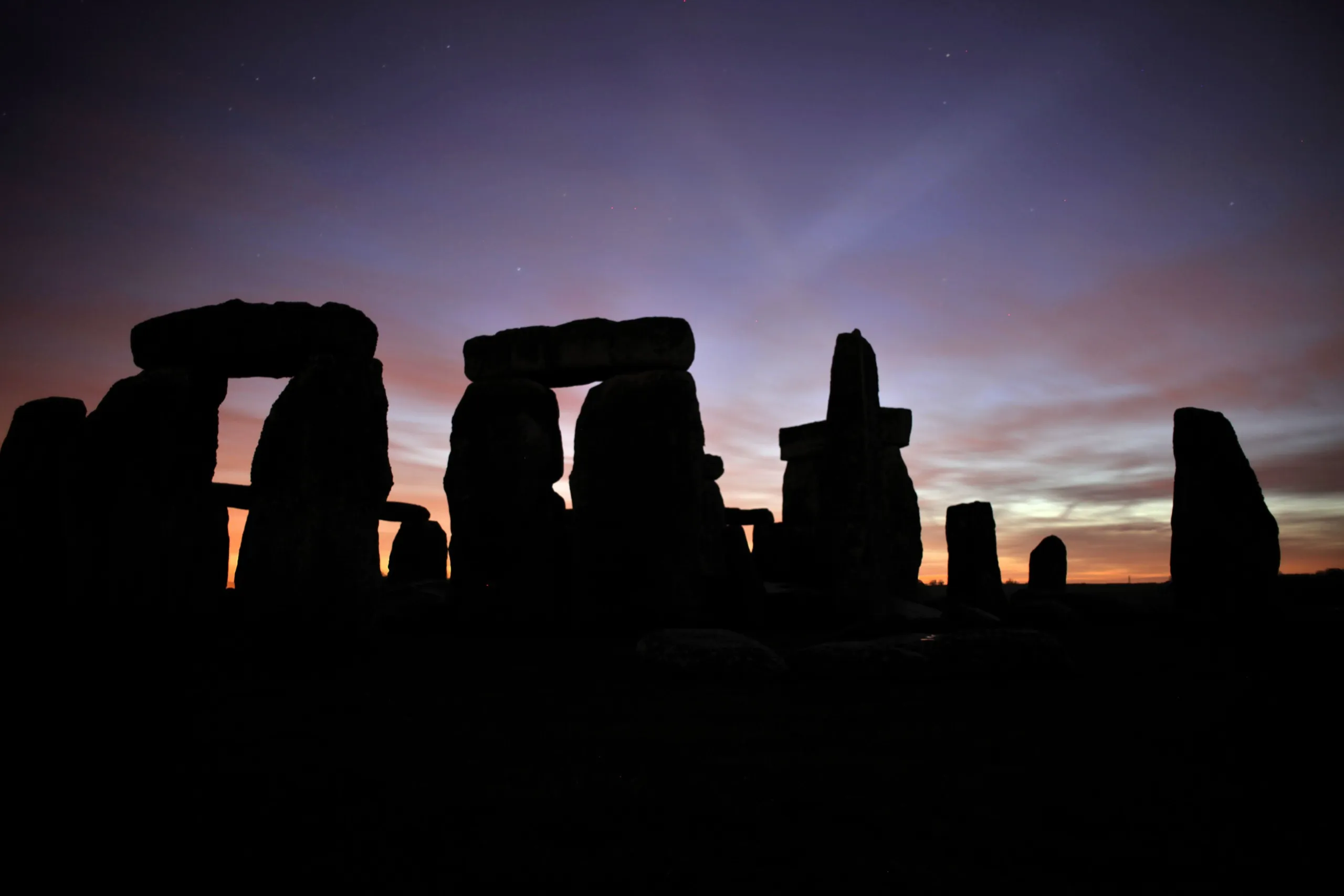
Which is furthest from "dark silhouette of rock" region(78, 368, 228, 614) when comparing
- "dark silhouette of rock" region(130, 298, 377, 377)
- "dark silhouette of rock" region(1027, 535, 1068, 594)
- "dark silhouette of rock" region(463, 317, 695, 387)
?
"dark silhouette of rock" region(1027, 535, 1068, 594)

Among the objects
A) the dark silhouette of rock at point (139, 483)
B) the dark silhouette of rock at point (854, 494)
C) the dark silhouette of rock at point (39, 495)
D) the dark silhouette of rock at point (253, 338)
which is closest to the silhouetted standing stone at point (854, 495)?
the dark silhouette of rock at point (854, 494)

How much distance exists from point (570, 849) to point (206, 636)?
6.42 m

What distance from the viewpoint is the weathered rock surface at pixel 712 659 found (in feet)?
16.5

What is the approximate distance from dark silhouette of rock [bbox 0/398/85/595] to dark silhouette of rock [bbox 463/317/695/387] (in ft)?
13.2

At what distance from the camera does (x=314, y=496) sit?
6406 mm

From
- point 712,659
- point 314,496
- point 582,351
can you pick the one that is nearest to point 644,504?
point 582,351

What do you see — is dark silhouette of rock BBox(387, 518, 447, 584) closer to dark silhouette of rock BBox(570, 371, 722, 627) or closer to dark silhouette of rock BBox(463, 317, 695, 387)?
dark silhouette of rock BBox(463, 317, 695, 387)

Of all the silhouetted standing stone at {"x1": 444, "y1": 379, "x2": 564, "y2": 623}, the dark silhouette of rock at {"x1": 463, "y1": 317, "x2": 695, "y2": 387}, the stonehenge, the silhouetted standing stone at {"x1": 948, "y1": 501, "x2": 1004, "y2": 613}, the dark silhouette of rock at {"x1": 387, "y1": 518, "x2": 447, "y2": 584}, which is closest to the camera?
the stonehenge

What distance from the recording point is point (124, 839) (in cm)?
211

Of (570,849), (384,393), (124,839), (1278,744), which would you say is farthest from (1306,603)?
(124,839)

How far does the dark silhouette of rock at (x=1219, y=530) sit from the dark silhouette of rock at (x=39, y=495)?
36.3 feet

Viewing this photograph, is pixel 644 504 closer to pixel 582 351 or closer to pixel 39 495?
pixel 582 351

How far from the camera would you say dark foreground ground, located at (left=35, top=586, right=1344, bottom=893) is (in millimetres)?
1938

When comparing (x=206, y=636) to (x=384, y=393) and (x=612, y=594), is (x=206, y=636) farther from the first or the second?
(x=612, y=594)
